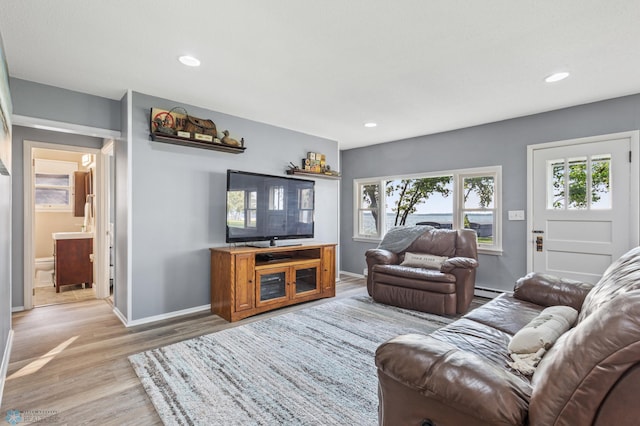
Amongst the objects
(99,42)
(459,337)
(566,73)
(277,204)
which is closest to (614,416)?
(459,337)

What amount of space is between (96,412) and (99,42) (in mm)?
2470

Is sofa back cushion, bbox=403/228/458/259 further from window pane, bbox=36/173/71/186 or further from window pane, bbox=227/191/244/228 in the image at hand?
window pane, bbox=36/173/71/186

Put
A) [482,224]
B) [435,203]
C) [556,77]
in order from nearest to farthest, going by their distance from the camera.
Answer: [556,77] → [482,224] → [435,203]

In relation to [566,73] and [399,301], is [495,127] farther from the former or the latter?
[399,301]

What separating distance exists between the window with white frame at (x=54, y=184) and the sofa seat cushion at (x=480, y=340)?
667cm

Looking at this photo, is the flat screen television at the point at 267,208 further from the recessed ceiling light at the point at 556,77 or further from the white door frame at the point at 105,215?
the recessed ceiling light at the point at 556,77

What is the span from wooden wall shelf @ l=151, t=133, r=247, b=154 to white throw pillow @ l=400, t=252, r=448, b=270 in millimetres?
Result: 2522

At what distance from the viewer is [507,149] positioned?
4.05 m

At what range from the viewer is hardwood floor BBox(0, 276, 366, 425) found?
5.97 feet

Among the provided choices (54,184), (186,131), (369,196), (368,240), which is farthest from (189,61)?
(54,184)

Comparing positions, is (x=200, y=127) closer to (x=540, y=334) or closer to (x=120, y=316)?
(x=120, y=316)

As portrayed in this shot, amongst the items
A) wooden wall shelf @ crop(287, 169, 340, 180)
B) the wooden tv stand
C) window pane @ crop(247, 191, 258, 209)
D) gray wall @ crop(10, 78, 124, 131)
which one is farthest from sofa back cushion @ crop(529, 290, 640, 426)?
gray wall @ crop(10, 78, 124, 131)

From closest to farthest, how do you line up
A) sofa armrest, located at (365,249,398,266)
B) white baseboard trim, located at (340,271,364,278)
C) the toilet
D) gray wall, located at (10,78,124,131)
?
gray wall, located at (10,78,124,131), sofa armrest, located at (365,249,398,266), the toilet, white baseboard trim, located at (340,271,364,278)

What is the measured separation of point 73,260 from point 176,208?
2.40 m
